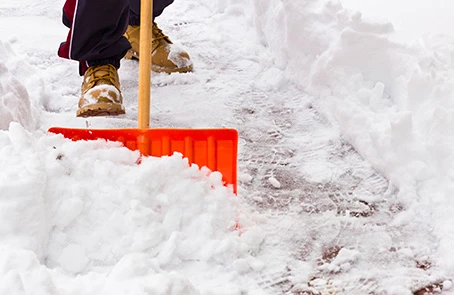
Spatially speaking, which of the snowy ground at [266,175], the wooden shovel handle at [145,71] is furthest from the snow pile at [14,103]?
the wooden shovel handle at [145,71]

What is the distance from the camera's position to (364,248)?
1.59 meters

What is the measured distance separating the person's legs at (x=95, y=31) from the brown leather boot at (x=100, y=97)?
88 millimetres

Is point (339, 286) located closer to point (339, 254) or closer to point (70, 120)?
point (339, 254)

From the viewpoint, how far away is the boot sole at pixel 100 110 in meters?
2.13

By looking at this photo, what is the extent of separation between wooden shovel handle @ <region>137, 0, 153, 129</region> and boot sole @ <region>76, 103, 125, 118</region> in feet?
1.18

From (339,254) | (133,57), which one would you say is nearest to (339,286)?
(339,254)

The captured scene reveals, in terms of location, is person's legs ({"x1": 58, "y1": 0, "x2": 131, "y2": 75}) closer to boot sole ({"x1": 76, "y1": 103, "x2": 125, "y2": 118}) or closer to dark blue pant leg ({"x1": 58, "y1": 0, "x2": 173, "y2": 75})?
dark blue pant leg ({"x1": 58, "y1": 0, "x2": 173, "y2": 75})

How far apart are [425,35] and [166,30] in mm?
1339

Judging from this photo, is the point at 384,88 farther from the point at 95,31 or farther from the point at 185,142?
the point at 95,31

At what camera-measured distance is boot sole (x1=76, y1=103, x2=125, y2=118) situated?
2.13 metres

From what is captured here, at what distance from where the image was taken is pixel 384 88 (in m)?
2.14

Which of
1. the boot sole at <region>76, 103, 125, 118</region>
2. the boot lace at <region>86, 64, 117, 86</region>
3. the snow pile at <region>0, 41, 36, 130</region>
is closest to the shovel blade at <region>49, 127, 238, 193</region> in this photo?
the snow pile at <region>0, 41, 36, 130</region>

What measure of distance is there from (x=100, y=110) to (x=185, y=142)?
0.57 metres

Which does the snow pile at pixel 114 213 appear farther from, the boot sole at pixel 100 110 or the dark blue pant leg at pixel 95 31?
the dark blue pant leg at pixel 95 31
